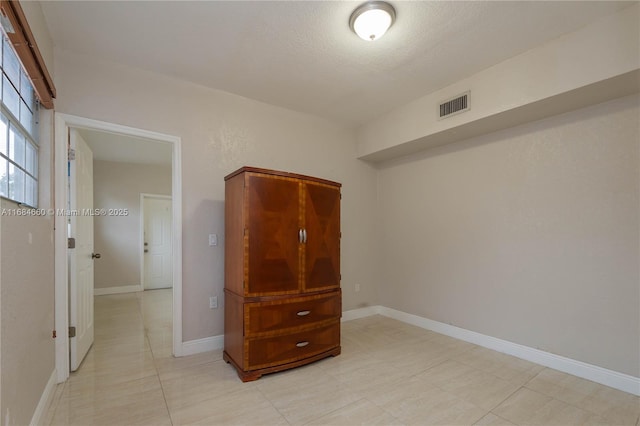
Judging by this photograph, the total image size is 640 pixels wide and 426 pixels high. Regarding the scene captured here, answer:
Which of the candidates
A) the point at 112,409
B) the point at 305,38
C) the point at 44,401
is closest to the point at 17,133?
the point at 44,401

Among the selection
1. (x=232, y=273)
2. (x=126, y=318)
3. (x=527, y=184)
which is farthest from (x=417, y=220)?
(x=126, y=318)

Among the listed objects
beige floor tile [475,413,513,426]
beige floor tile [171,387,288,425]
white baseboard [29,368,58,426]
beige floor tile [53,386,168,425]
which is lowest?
beige floor tile [475,413,513,426]

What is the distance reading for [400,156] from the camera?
4172 mm

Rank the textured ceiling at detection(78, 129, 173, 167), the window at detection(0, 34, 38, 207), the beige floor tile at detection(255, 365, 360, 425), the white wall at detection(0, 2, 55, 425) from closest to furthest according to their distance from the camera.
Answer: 1. the white wall at detection(0, 2, 55, 425)
2. the window at detection(0, 34, 38, 207)
3. the beige floor tile at detection(255, 365, 360, 425)
4. the textured ceiling at detection(78, 129, 173, 167)

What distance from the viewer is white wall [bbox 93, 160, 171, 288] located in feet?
19.5

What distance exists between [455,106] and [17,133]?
11.4 feet

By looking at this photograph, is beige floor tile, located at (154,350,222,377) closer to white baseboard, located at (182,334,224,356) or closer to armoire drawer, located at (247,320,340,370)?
white baseboard, located at (182,334,224,356)

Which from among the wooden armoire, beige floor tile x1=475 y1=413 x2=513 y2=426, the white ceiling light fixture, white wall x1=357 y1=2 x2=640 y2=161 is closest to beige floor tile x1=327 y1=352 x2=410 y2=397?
the wooden armoire

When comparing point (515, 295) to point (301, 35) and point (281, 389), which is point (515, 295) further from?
point (301, 35)

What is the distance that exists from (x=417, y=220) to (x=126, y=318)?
4.30 metres

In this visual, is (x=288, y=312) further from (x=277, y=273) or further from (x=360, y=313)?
(x=360, y=313)

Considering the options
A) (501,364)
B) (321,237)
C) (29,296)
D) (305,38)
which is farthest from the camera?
(321,237)

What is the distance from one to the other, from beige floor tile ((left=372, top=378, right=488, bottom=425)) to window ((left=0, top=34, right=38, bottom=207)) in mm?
2625

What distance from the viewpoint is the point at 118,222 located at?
241 inches
